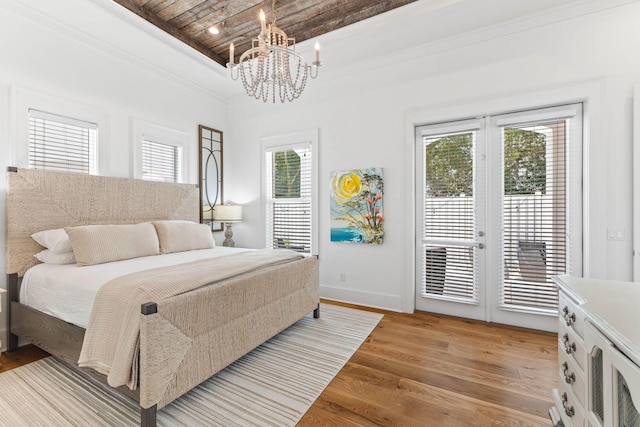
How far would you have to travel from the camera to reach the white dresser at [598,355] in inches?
36.6

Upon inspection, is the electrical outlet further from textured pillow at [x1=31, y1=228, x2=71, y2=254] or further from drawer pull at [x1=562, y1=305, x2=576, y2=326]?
textured pillow at [x1=31, y1=228, x2=71, y2=254]

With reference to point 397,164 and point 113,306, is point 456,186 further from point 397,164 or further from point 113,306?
point 113,306

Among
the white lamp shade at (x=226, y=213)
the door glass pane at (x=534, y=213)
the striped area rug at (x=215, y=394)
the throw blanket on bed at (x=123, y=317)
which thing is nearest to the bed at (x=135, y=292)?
the throw blanket on bed at (x=123, y=317)

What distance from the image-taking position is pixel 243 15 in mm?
3004

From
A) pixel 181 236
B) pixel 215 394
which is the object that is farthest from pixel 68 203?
pixel 215 394

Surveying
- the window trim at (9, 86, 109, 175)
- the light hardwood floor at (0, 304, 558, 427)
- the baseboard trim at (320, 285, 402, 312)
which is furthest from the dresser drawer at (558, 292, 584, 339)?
the window trim at (9, 86, 109, 175)

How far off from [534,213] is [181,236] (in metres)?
3.82

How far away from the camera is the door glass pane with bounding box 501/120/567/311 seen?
2797 mm

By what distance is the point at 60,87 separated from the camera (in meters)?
2.84

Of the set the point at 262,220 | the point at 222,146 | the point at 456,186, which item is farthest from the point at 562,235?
the point at 222,146

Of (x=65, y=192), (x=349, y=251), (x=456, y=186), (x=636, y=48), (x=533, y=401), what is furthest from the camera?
(x=349, y=251)

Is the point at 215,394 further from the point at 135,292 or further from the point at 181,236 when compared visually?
the point at 181,236

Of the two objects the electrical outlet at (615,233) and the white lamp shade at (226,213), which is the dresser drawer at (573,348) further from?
the white lamp shade at (226,213)

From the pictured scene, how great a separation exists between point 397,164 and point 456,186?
0.71 meters
